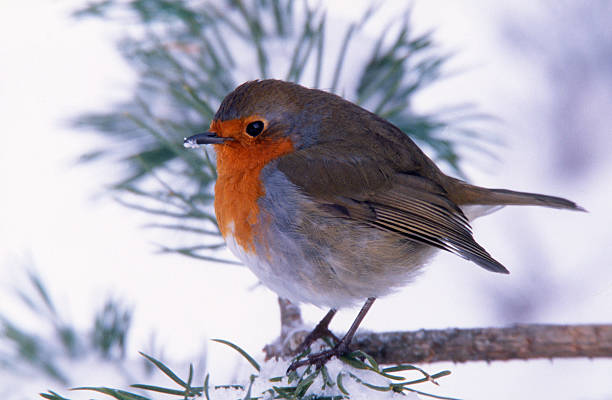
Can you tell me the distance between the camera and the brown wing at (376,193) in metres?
1.61

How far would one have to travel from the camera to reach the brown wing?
1610 millimetres

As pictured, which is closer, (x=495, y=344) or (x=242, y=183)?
(x=495, y=344)

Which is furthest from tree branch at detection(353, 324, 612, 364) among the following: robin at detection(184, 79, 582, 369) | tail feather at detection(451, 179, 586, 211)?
tail feather at detection(451, 179, 586, 211)

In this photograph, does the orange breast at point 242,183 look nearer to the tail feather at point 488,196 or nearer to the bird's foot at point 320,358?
the bird's foot at point 320,358

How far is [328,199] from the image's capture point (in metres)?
1.63

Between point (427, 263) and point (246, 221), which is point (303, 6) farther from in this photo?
point (427, 263)

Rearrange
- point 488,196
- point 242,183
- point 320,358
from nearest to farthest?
1. point 320,358
2. point 242,183
3. point 488,196

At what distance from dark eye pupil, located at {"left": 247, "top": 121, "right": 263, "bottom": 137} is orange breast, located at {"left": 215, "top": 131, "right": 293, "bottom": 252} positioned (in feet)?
0.08

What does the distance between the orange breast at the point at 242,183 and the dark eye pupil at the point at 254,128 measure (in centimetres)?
3

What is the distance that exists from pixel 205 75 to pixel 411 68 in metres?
0.57

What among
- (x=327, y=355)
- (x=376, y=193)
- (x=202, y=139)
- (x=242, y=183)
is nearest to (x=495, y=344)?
(x=327, y=355)

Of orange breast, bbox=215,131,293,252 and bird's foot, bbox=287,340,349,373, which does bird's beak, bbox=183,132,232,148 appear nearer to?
orange breast, bbox=215,131,293,252

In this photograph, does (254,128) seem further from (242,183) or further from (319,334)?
(319,334)

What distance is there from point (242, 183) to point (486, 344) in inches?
26.8
